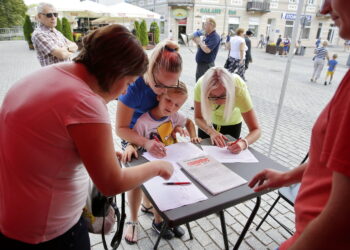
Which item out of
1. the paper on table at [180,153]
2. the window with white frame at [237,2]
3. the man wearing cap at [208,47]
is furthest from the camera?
the window with white frame at [237,2]

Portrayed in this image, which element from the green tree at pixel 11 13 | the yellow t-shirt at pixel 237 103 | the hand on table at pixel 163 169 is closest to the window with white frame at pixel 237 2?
the green tree at pixel 11 13

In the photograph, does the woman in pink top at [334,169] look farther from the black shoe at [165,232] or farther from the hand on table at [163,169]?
the black shoe at [165,232]

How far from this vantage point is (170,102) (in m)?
1.73

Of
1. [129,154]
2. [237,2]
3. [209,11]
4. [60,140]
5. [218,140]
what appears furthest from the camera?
[237,2]

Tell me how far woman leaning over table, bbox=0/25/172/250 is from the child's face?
69 cm

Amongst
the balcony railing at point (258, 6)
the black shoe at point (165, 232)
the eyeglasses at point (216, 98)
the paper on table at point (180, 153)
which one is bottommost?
the black shoe at point (165, 232)

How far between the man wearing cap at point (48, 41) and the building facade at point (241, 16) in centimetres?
2158

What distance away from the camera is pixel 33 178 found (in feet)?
2.83

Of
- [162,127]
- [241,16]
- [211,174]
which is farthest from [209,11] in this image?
[211,174]

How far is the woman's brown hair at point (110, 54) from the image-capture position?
900mm

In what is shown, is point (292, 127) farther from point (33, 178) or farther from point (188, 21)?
point (188, 21)

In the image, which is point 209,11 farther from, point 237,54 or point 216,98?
point 216,98

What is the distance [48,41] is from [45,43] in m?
0.05

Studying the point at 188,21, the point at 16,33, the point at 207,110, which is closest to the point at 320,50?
the point at 207,110
